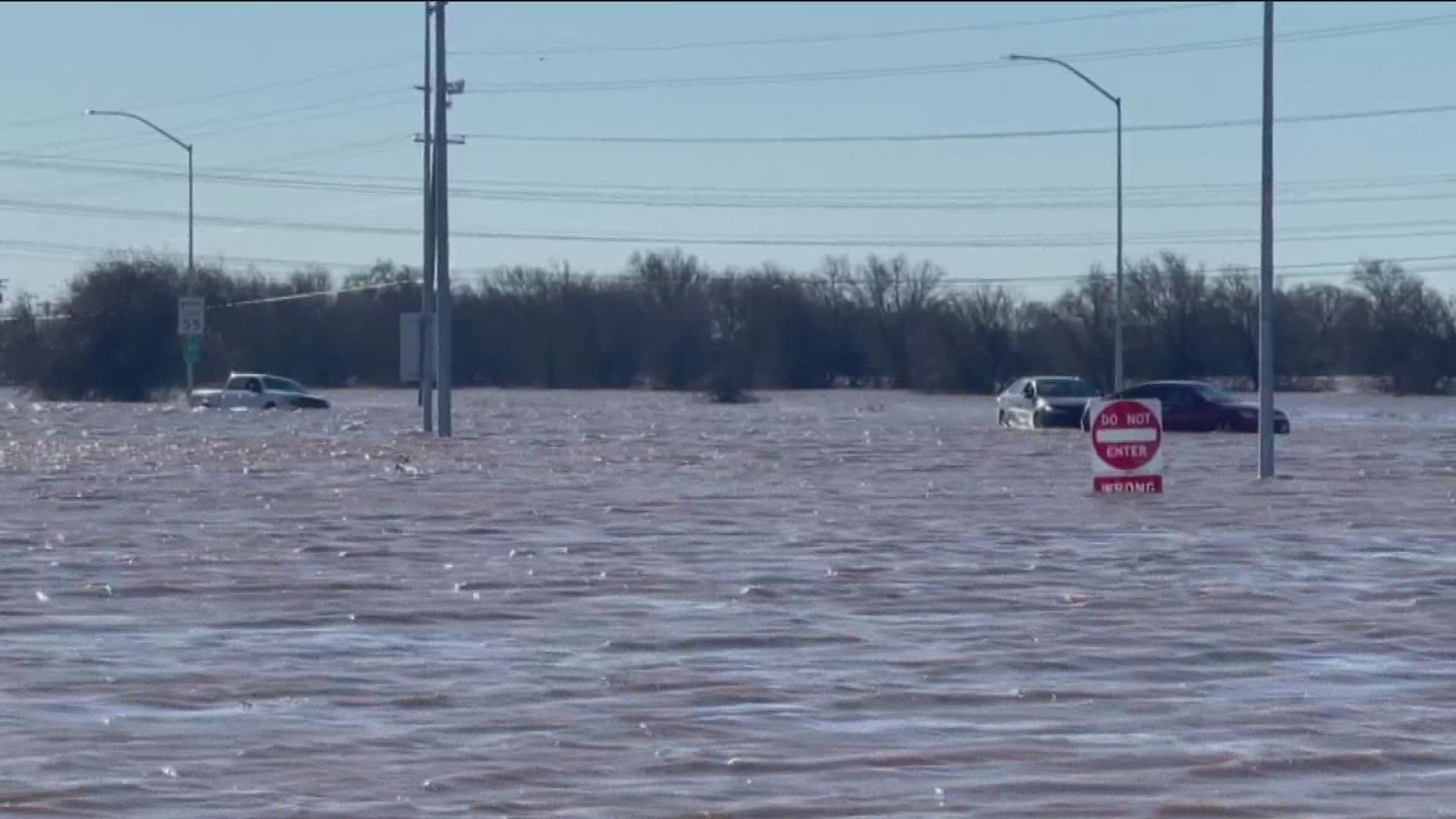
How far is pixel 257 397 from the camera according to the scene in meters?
68.9

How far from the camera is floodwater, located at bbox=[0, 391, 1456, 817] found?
32.9ft

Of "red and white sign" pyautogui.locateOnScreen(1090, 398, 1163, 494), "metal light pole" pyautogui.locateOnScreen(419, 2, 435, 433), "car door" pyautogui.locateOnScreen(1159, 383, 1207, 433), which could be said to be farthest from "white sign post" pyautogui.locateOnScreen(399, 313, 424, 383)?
"red and white sign" pyautogui.locateOnScreen(1090, 398, 1163, 494)

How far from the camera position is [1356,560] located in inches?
771

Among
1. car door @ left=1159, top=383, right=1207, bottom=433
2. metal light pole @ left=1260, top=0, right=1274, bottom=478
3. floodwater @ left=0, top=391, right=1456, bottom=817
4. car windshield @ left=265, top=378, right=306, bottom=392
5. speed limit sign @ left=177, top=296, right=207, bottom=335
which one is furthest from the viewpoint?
car windshield @ left=265, top=378, right=306, bottom=392

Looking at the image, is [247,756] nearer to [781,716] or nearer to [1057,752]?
[781,716]

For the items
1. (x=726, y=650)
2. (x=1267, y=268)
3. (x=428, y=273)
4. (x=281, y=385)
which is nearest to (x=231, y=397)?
(x=281, y=385)

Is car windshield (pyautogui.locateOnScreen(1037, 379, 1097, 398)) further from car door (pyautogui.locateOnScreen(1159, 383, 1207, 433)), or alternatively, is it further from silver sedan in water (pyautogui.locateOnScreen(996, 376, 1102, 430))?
car door (pyautogui.locateOnScreen(1159, 383, 1207, 433))

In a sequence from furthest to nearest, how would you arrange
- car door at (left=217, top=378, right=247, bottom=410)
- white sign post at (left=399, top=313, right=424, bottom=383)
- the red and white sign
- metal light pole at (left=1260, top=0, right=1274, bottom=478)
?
1. car door at (left=217, top=378, right=247, bottom=410)
2. white sign post at (left=399, top=313, right=424, bottom=383)
3. metal light pole at (left=1260, top=0, right=1274, bottom=478)
4. the red and white sign

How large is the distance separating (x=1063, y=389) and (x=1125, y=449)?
91.0ft

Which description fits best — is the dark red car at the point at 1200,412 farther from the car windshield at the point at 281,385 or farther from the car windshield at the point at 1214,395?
the car windshield at the point at 281,385

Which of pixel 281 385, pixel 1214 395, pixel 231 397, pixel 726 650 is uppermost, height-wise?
pixel 1214 395

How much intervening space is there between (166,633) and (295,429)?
37749mm

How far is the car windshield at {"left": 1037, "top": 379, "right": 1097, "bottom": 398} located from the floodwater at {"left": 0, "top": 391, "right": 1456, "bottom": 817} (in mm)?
24232

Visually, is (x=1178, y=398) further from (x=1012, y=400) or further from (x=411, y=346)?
(x=411, y=346)
